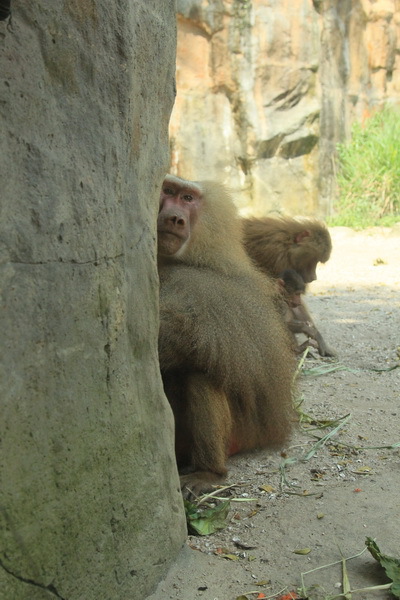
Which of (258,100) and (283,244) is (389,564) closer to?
(283,244)

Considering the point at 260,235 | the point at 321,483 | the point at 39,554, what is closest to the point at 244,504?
the point at 321,483

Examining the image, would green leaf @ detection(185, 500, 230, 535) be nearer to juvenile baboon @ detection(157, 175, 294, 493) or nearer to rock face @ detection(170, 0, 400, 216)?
juvenile baboon @ detection(157, 175, 294, 493)

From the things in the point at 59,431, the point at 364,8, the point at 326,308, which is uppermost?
the point at 364,8

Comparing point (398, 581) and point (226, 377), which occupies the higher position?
point (226, 377)

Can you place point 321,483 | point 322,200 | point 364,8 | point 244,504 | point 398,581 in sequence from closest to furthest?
1. point 398,581
2. point 244,504
3. point 321,483
4. point 322,200
5. point 364,8

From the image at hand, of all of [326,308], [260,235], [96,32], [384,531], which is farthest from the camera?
[326,308]

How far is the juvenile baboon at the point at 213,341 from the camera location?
2836 mm

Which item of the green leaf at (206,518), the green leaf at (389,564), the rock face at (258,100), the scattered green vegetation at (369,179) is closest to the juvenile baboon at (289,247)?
the green leaf at (206,518)

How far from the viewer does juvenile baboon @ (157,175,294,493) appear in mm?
2836

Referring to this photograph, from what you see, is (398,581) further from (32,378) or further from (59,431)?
(32,378)

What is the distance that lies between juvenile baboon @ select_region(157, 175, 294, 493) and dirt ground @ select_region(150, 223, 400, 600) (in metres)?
0.20

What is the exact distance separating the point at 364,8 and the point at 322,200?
373 cm

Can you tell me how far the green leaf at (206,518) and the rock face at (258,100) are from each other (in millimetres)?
8141

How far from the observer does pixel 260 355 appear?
298 cm
